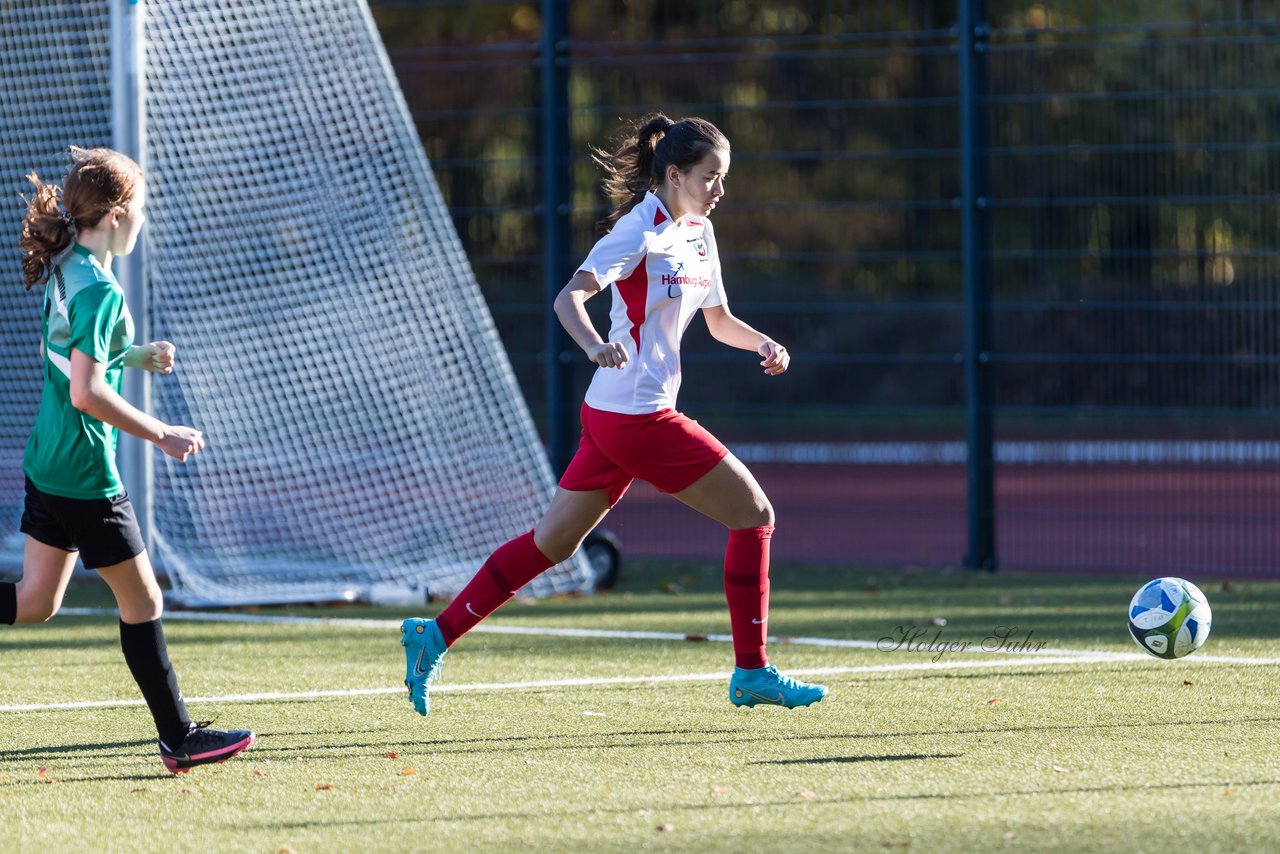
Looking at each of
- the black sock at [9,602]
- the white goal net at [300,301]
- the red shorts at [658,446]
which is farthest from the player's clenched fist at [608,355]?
the white goal net at [300,301]

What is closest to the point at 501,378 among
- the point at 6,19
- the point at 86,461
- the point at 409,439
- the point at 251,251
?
the point at 409,439

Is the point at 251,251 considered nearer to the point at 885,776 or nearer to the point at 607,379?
the point at 607,379

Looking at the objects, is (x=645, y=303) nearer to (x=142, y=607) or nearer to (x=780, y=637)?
(x=142, y=607)

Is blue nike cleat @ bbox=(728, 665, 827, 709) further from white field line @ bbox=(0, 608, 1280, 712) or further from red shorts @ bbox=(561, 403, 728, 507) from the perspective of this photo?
white field line @ bbox=(0, 608, 1280, 712)

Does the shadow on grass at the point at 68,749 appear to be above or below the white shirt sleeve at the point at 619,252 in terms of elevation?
below

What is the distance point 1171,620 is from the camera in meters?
6.09

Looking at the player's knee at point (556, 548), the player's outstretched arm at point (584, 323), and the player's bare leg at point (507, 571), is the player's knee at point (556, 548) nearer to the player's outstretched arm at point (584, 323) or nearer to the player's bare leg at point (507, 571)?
the player's bare leg at point (507, 571)

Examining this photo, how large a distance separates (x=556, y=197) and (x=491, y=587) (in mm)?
5512

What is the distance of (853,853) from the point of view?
13.1 feet

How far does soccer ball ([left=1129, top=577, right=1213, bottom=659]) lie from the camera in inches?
240

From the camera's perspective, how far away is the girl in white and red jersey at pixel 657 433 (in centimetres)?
565

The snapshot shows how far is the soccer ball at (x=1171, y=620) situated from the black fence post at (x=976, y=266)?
4.27 metres

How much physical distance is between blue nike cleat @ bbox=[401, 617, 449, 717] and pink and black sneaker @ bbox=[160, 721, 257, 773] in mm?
733

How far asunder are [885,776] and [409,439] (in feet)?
17.5
